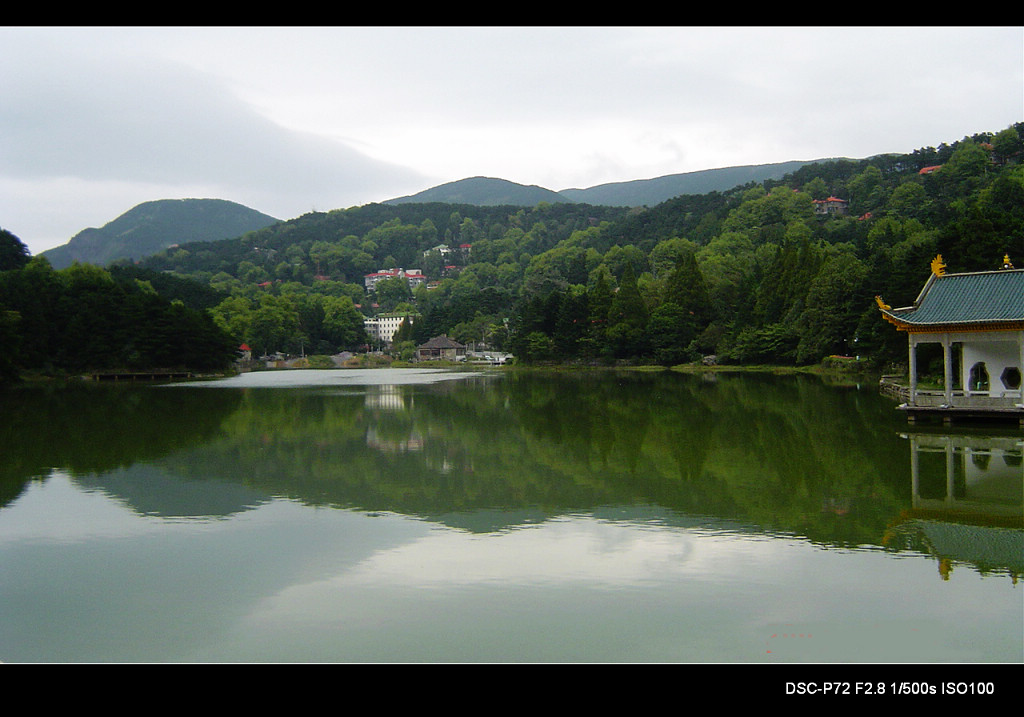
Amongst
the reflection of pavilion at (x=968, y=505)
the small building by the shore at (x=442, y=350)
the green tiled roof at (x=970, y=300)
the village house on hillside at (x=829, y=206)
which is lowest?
the small building by the shore at (x=442, y=350)

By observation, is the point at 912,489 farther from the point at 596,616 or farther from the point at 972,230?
the point at 972,230

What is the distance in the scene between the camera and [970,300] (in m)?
17.1

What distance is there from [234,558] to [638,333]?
4979 cm

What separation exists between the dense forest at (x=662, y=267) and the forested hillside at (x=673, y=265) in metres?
0.16

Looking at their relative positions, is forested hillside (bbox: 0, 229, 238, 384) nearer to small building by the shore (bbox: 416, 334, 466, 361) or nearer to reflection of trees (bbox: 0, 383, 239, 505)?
reflection of trees (bbox: 0, 383, 239, 505)

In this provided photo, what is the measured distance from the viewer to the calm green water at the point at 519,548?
521cm

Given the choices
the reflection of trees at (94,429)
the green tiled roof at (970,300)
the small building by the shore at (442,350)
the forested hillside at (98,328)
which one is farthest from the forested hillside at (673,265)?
the forested hillside at (98,328)

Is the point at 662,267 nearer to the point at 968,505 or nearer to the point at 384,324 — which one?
the point at 384,324

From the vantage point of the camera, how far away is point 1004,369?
17.3 meters

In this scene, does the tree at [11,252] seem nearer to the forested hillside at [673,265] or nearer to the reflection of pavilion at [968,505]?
the forested hillside at [673,265]

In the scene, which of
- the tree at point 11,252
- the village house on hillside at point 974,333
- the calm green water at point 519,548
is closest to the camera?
the calm green water at point 519,548

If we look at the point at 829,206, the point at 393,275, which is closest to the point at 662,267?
the point at 829,206

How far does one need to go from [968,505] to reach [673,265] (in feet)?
252

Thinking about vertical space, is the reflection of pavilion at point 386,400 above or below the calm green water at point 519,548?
below
